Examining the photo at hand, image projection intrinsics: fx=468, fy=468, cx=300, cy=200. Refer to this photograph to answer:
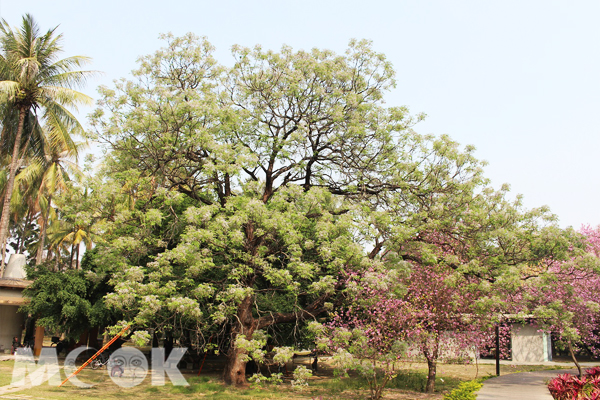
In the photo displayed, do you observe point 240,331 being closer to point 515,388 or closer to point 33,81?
point 515,388

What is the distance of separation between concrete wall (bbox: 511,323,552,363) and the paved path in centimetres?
993

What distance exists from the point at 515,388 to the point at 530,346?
16126mm

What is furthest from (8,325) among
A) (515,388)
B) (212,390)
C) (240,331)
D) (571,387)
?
(571,387)

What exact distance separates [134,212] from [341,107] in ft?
23.9

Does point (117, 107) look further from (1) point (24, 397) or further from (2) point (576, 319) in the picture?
(2) point (576, 319)

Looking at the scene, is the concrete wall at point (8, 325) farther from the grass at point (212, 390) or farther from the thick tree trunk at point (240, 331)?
the thick tree trunk at point (240, 331)

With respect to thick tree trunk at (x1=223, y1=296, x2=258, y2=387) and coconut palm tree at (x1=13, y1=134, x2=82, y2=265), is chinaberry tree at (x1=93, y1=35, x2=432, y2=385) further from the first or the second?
coconut palm tree at (x1=13, y1=134, x2=82, y2=265)

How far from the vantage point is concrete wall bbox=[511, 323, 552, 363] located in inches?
1194

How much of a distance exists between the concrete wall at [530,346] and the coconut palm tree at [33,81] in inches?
1156

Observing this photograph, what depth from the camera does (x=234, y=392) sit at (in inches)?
570

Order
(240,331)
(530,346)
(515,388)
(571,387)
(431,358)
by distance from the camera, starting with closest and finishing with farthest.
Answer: (571,387), (431,358), (240,331), (515,388), (530,346)

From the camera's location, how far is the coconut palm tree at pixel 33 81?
20.3 m

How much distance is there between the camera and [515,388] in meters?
16.5

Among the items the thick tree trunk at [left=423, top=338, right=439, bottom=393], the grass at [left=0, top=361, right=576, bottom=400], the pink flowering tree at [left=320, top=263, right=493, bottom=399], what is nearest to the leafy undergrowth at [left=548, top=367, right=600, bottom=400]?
the pink flowering tree at [left=320, top=263, right=493, bottom=399]
